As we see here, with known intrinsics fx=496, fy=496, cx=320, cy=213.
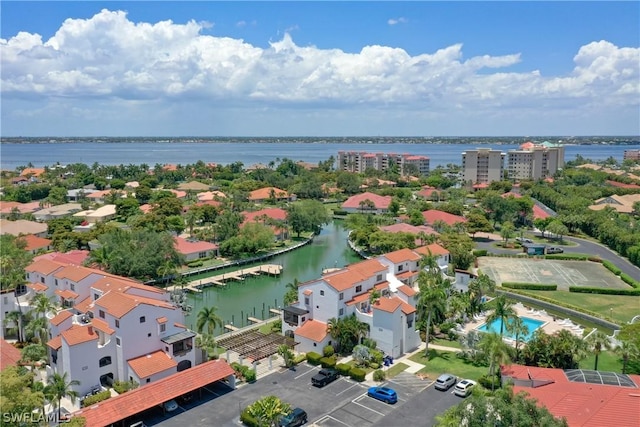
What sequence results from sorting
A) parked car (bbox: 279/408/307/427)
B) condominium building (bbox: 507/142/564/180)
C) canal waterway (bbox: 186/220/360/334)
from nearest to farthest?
parked car (bbox: 279/408/307/427) → canal waterway (bbox: 186/220/360/334) → condominium building (bbox: 507/142/564/180)

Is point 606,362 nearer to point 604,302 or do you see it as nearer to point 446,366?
point 446,366

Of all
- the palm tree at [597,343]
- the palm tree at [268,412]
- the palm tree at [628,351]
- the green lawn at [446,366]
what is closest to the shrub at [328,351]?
the green lawn at [446,366]

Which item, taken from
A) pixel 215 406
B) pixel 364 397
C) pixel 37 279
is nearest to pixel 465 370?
pixel 364 397

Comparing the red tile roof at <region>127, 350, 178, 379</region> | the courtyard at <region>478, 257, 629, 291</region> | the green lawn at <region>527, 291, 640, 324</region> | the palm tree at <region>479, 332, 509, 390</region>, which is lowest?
the green lawn at <region>527, 291, 640, 324</region>

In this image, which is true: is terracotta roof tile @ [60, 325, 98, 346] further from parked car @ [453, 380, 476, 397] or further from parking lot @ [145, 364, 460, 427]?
parked car @ [453, 380, 476, 397]

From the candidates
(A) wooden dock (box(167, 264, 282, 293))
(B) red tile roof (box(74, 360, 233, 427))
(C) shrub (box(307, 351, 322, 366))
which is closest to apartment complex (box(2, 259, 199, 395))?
(B) red tile roof (box(74, 360, 233, 427))

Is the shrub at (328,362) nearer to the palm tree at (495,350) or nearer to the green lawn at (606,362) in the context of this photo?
the palm tree at (495,350)
